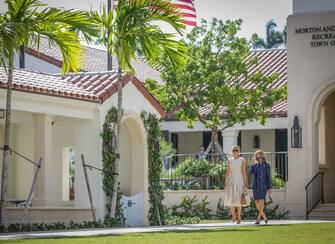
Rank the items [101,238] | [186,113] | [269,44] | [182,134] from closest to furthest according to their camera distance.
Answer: [101,238] → [186,113] → [182,134] → [269,44]

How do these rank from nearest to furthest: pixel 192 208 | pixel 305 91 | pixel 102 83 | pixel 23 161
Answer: pixel 102 83
pixel 23 161
pixel 305 91
pixel 192 208

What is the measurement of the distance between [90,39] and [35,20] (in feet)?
4.75

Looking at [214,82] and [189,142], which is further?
[189,142]

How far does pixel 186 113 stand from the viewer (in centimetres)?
4081

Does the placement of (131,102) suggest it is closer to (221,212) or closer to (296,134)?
(296,134)

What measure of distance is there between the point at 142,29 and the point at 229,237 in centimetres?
687

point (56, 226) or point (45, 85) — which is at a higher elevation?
point (45, 85)

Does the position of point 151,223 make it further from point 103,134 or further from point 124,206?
point 103,134

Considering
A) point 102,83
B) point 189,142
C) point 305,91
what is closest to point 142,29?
point 102,83

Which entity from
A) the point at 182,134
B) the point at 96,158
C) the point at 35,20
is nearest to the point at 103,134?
the point at 96,158

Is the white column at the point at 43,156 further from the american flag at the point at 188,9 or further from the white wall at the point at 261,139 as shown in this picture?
the white wall at the point at 261,139

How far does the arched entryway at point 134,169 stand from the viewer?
91.3ft

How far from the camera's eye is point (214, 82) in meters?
40.2

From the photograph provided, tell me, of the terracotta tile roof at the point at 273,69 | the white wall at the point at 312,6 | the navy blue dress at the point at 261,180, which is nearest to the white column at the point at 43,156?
the navy blue dress at the point at 261,180
